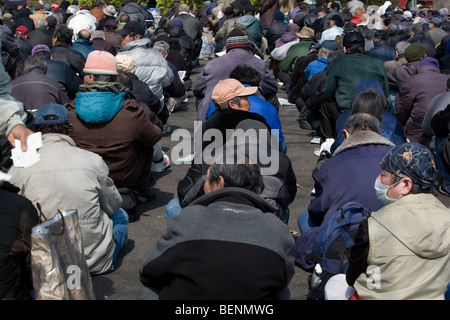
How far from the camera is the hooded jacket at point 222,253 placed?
3346 millimetres

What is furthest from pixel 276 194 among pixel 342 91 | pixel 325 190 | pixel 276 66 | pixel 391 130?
pixel 276 66

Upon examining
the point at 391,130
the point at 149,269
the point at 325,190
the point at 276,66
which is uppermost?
the point at 149,269

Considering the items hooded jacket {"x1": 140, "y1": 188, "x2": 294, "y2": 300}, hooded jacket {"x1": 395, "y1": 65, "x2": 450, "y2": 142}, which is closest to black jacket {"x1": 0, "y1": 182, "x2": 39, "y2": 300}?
hooded jacket {"x1": 140, "y1": 188, "x2": 294, "y2": 300}

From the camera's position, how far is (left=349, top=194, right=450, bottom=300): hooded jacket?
12.0 ft

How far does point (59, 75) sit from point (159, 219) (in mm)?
2663

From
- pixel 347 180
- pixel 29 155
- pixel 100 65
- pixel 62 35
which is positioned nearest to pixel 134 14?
pixel 62 35

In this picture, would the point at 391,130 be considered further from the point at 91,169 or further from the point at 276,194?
the point at 91,169

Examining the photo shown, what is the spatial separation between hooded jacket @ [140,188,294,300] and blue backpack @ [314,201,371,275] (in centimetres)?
93

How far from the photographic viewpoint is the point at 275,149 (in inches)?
223

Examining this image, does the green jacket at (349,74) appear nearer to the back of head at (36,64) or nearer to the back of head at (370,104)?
the back of head at (370,104)

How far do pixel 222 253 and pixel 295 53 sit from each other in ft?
31.9

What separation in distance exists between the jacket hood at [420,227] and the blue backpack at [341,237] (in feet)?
2.46

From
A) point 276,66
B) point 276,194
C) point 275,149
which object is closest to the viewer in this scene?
point 276,194

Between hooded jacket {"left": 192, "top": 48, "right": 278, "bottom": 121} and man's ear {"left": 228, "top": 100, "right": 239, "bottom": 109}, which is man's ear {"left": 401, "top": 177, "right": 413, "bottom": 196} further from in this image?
hooded jacket {"left": 192, "top": 48, "right": 278, "bottom": 121}
